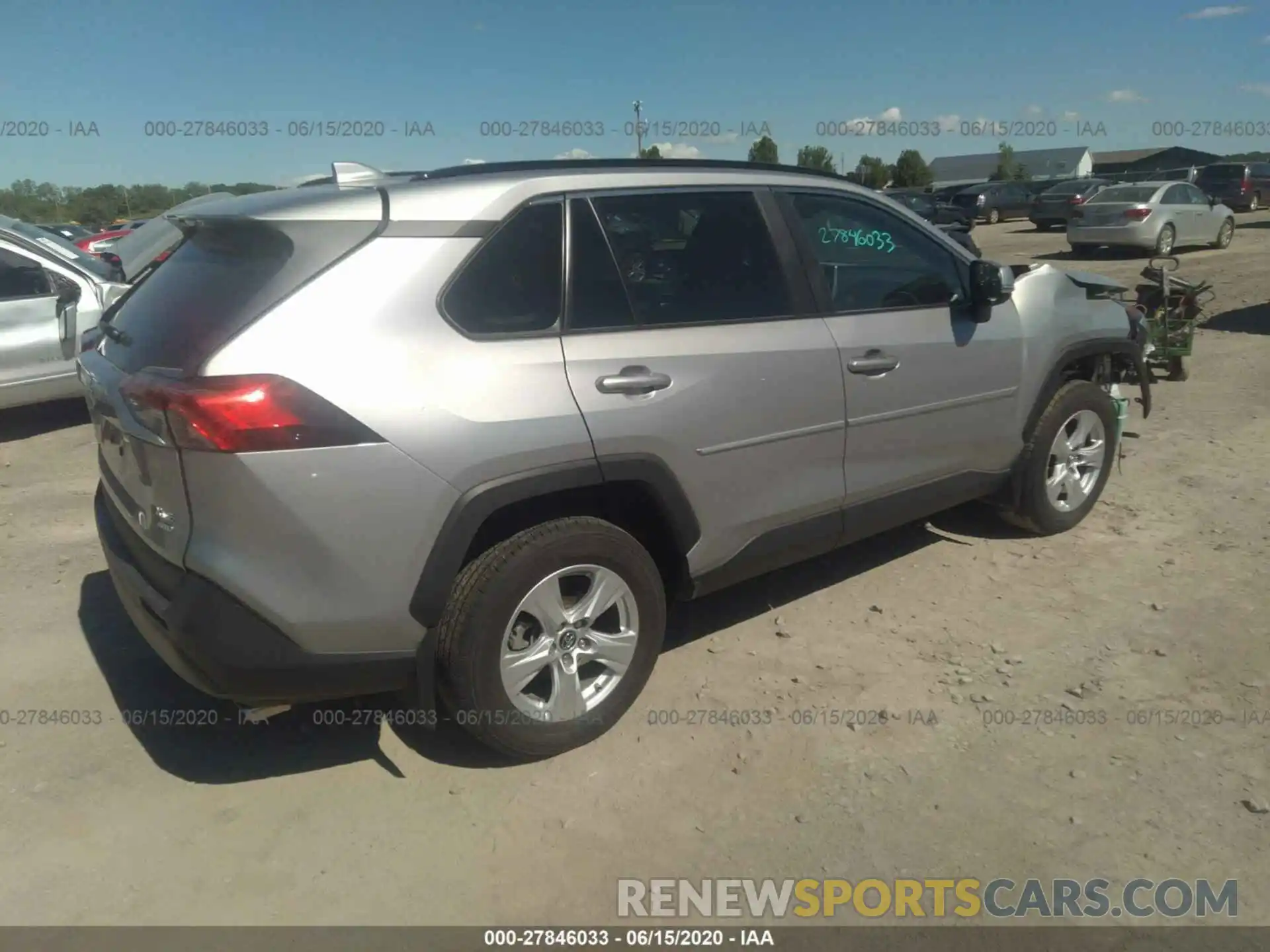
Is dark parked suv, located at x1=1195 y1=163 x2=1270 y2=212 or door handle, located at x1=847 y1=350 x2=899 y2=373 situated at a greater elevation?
dark parked suv, located at x1=1195 y1=163 x2=1270 y2=212

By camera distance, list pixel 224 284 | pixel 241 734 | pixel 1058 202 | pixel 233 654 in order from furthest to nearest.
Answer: pixel 1058 202, pixel 241 734, pixel 224 284, pixel 233 654

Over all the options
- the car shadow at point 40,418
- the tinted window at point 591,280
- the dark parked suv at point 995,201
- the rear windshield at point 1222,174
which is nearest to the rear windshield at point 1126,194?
the dark parked suv at point 995,201

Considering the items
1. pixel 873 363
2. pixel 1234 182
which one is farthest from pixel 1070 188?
pixel 873 363

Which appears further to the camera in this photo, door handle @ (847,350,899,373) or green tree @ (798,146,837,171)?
green tree @ (798,146,837,171)

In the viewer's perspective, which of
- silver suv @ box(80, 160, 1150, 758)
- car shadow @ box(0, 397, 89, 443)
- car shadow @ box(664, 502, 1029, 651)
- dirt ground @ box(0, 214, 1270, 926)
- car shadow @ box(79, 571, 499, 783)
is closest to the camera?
silver suv @ box(80, 160, 1150, 758)

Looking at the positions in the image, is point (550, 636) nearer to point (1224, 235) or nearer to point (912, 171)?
point (1224, 235)

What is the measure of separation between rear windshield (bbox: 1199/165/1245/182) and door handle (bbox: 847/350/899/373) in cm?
2980

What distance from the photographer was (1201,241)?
60.5 feet

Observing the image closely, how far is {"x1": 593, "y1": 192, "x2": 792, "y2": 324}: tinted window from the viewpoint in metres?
3.27

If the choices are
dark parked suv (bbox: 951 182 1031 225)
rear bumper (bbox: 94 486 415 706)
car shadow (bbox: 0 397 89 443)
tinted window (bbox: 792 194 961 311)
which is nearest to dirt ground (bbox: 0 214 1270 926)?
A: rear bumper (bbox: 94 486 415 706)

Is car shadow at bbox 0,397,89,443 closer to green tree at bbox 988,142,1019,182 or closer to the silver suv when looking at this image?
the silver suv

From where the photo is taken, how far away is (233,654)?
265 cm

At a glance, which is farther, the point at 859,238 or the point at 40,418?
the point at 40,418

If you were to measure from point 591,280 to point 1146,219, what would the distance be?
17131 millimetres
